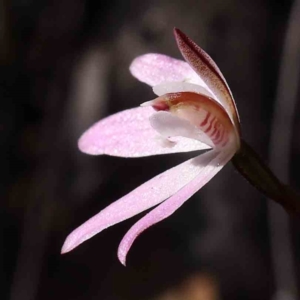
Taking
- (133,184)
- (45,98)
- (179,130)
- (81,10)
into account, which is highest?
(179,130)

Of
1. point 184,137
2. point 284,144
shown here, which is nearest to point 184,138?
point 184,137

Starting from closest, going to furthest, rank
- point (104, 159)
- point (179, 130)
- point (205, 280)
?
point (179, 130) → point (205, 280) → point (104, 159)

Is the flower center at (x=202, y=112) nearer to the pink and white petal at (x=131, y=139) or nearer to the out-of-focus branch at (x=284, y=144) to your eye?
the pink and white petal at (x=131, y=139)

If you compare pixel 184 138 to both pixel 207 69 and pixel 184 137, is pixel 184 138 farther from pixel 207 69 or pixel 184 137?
pixel 207 69

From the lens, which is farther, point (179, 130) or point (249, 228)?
point (249, 228)

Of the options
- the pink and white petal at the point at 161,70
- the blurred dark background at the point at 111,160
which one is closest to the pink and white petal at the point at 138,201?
the pink and white petal at the point at 161,70

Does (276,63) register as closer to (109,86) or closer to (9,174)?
(109,86)

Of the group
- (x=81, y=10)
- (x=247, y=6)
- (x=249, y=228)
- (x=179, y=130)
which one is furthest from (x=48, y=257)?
(x=179, y=130)
